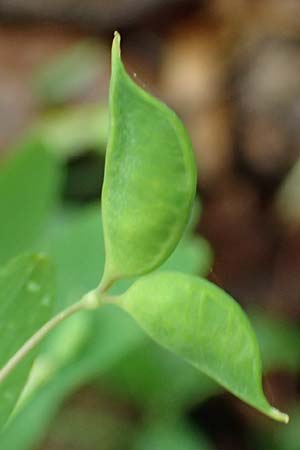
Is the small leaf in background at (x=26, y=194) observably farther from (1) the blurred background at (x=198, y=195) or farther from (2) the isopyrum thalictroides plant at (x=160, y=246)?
(2) the isopyrum thalictroides plant at (x=160, y=246)

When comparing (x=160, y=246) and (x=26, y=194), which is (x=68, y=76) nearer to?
(x=26, y=194)

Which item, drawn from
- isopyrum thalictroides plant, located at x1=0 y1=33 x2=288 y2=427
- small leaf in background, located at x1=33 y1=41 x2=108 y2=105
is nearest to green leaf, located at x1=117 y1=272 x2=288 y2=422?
isopyrum thalictroides plant, located at x1=0 y1=33 x2=288 y2=427

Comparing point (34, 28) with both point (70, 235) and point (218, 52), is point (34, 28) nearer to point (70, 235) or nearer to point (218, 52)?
point (218, 52)

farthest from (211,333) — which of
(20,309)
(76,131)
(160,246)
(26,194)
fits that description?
(76,131)

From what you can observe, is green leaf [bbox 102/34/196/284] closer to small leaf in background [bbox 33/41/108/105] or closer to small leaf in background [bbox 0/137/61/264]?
small leaf in background [bbox 0/137/61/264]

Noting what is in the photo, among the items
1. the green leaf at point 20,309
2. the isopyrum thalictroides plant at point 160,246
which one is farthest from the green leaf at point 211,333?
the green leaf at point 20,309
